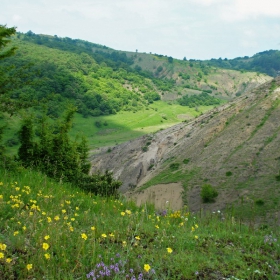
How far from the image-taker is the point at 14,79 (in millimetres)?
21812

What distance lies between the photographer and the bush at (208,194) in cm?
3962

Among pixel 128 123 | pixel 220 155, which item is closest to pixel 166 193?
pixel 220 155

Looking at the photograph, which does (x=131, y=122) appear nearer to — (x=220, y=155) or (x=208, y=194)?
(x=220, y=155)

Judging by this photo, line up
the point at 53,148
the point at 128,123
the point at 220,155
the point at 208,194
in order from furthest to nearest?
1. the point at 128,123
2. the point at 220,155
3. the point at 208,194
4. the point at 53,148

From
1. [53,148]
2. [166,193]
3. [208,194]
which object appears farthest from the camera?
[166,193]

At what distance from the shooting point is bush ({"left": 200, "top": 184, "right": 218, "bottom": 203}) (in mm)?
39625

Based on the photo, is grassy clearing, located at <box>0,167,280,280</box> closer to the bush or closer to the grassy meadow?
the bush

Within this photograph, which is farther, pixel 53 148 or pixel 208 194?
pixel 208 194

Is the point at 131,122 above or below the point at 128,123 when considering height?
above

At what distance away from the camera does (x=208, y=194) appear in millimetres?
39594

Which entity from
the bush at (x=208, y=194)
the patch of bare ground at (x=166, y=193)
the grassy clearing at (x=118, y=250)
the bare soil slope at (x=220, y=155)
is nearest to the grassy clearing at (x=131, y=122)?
the bare soil slope at (x=220, y=155)

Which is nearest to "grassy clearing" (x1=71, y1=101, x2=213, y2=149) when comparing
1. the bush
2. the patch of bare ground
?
the patch of bare ground

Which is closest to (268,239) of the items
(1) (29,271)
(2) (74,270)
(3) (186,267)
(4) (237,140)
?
(3) (186,267)

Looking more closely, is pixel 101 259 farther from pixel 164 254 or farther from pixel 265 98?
pixel 265 98
